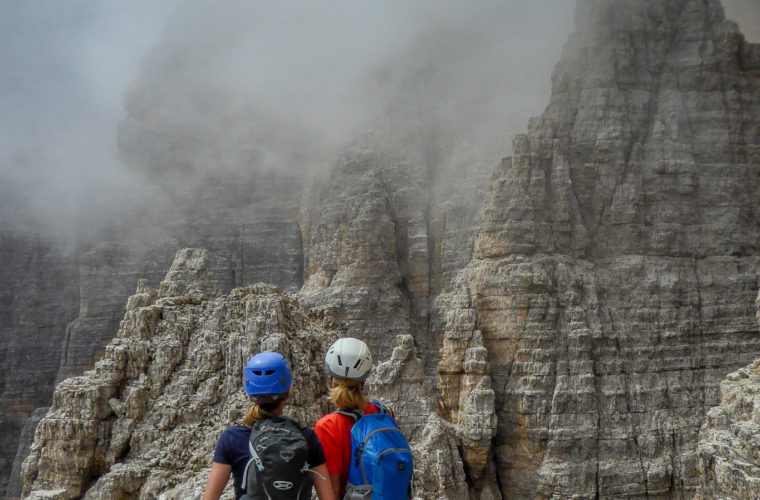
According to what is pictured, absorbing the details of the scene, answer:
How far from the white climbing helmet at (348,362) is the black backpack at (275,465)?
78 centimetres

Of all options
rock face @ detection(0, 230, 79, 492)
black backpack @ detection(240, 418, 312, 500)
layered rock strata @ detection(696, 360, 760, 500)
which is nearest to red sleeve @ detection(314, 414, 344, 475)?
black backpack @ detection(240, 418, 312, 500)

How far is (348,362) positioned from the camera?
20.0 feet

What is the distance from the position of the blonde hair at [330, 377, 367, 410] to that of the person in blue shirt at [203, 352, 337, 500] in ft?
1.71

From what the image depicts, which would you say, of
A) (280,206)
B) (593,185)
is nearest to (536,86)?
(593,185)

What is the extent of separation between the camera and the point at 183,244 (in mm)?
53375

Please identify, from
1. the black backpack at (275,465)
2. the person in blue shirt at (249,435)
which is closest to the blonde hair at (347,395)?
the person in blue shirt at (249,435)

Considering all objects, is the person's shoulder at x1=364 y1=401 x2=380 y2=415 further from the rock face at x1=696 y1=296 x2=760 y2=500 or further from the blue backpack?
the rock face at x1=696 y1=296 x2=760 y2=500

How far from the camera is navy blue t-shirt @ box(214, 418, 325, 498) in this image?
549 cm

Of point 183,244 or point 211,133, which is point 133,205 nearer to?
point 183,244

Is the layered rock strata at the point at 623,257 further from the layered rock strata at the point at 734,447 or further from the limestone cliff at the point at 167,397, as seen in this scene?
the layered rock strata at the point at 734,447

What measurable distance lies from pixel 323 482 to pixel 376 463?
0.44 metres

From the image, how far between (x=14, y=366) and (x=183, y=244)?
1405 cm

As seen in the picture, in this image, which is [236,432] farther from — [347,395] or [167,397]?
[167,397]

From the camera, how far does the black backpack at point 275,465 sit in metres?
5.36
